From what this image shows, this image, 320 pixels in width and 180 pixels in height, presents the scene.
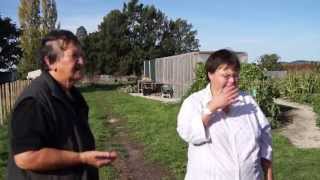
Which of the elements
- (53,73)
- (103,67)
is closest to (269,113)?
(53,73)

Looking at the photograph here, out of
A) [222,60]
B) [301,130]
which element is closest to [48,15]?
[301,130]

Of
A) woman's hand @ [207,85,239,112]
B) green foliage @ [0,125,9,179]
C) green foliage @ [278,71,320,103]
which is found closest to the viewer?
woman's hand @ [207,85,239,112]

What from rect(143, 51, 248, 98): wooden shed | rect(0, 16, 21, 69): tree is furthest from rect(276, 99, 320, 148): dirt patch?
rect(0, 16, 21, 69): tree

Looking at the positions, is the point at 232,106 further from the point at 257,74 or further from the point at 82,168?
the point at 257,74

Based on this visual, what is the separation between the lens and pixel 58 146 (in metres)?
3.53

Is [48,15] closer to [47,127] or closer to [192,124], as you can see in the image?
[192,124]

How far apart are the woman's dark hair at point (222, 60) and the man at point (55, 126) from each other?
3.78 ft

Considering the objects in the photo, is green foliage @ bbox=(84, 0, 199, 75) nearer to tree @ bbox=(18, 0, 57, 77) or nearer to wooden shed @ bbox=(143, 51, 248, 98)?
tree @ bbox=(18, 0, 57, 77)

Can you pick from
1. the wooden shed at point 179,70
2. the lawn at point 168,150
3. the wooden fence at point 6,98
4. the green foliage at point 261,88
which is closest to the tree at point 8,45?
the wooden shed at point 179,70

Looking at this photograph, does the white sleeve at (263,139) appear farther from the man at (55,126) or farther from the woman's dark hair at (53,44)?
the woman's dark hair at (53,44)

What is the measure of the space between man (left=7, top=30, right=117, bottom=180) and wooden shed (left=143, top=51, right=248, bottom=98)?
57.2 ft

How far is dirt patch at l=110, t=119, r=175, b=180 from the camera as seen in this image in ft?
33.2

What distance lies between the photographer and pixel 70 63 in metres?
3.63

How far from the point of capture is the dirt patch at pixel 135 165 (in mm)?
10125
